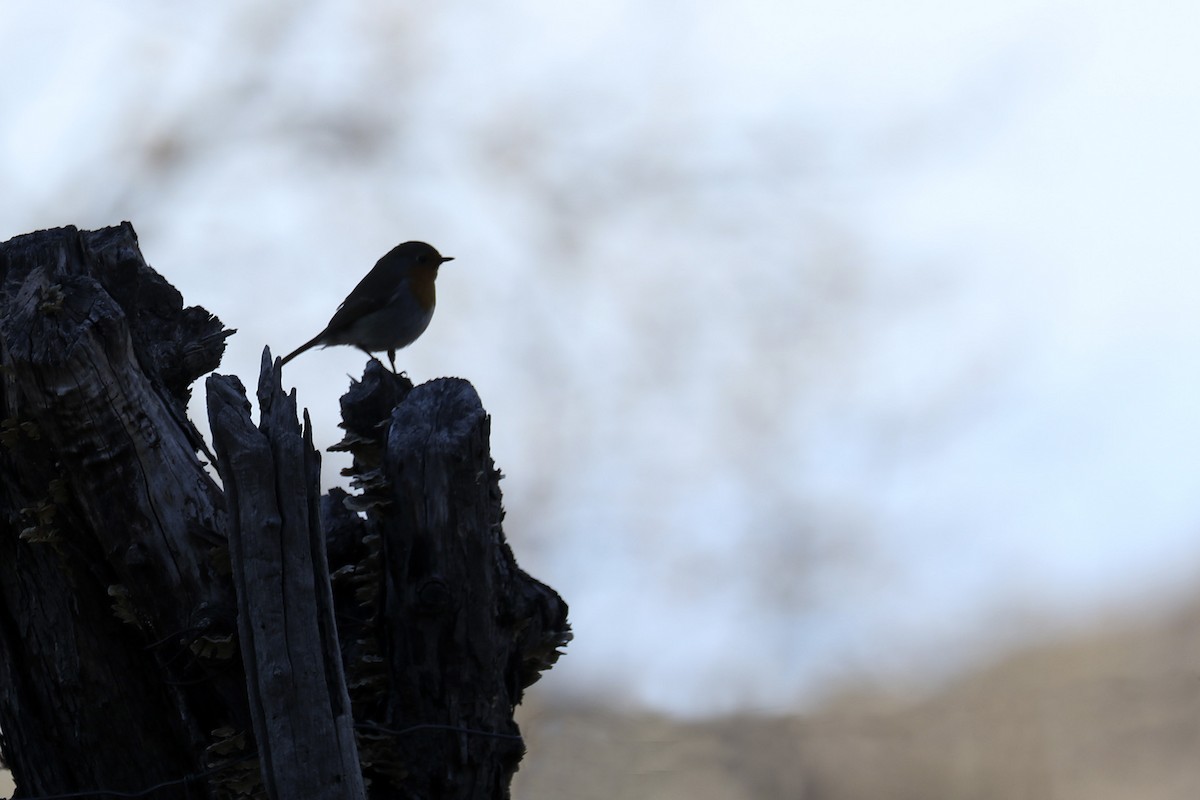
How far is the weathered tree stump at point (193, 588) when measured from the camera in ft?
13.7

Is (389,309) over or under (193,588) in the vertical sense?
over

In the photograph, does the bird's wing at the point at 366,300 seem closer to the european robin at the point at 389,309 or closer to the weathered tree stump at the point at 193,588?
the european robin at the point at 389,309

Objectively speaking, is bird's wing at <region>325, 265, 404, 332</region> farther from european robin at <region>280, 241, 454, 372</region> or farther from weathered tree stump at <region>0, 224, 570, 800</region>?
weathered tree stump at <region>0, 224, 570, 800</region>

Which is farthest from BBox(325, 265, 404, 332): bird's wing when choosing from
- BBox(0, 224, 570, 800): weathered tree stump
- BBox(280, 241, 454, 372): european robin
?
BBox(0, 224, 570, 800): weathered tree stump

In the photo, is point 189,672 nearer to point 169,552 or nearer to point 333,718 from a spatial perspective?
point 169,552

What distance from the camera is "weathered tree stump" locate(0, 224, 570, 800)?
13.7 ft

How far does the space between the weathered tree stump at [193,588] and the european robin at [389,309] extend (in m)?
3.75

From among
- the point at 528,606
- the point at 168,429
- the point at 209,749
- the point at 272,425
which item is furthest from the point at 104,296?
the point at 528,606

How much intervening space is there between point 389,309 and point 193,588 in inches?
174

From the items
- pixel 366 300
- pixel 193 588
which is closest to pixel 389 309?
pixel 366 300

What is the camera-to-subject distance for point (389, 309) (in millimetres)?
8484

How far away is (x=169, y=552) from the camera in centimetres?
429

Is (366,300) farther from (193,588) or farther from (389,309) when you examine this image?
(193,588)

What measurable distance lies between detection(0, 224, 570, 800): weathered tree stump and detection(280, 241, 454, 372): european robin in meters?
3.75
